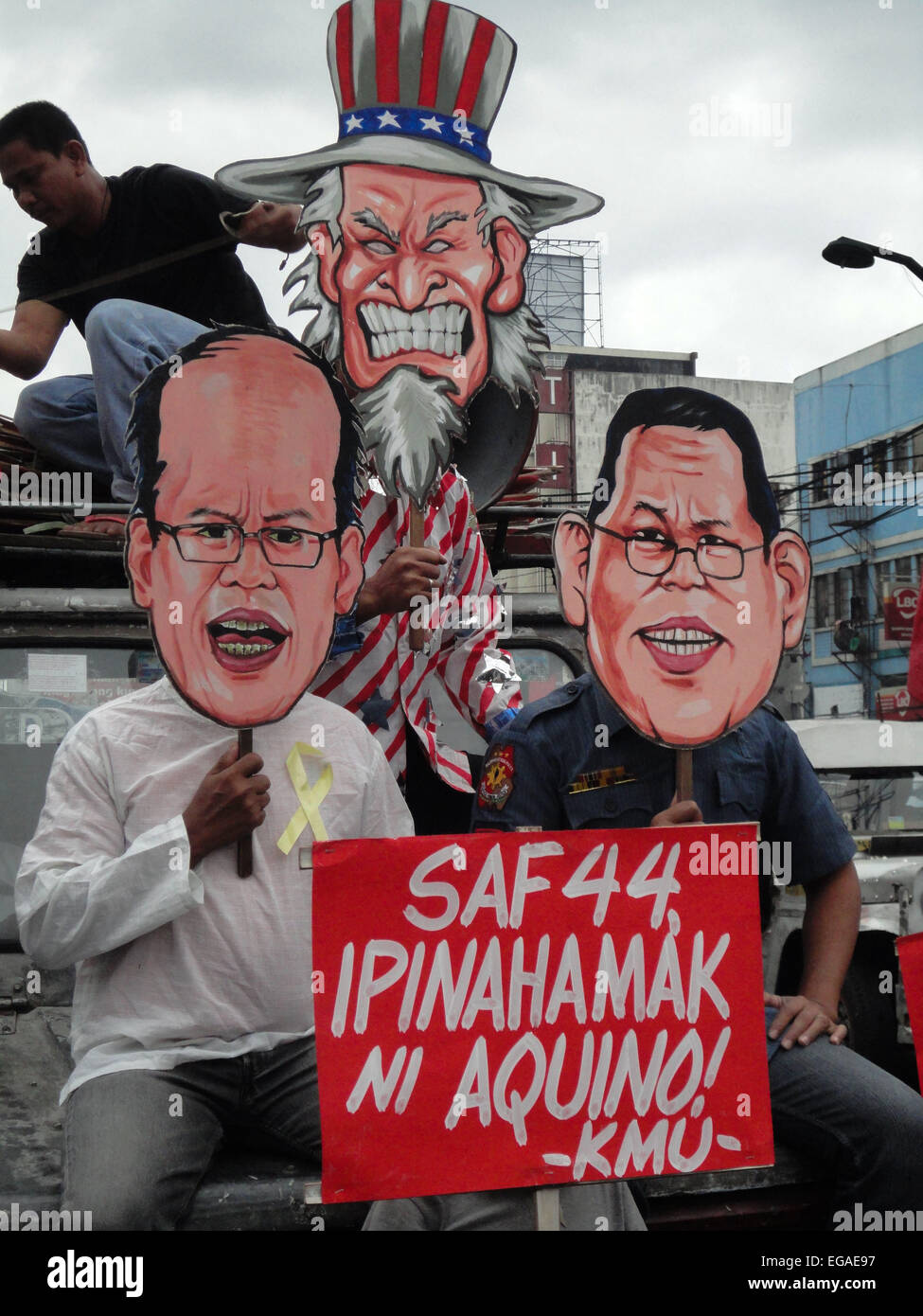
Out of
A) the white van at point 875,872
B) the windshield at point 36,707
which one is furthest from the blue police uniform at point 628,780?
the white van at point 875,872

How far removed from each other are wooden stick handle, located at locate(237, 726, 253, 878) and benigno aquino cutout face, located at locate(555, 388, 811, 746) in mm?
674

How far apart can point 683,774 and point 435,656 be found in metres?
0.81

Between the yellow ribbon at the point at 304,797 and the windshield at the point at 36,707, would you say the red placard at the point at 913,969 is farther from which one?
the windshield at the point at 36,707

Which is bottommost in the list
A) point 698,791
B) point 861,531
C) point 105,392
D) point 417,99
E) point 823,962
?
point 823,962

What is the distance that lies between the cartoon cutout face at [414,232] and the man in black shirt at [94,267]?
1.89ft

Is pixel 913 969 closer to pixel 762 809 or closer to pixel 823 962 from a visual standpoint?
pixel 823 962

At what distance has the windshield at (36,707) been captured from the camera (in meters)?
3.21

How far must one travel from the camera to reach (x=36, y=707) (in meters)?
3.30

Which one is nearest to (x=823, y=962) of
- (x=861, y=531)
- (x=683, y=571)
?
(x=683, y=571)

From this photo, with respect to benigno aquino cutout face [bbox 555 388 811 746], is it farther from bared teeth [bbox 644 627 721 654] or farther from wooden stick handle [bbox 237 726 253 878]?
wooden stick handle [bbox 237 726 253 878]

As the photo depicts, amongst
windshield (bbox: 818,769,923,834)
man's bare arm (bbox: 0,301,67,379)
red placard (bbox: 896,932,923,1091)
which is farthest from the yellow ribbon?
windshield (bbox: 818,769,923,834)

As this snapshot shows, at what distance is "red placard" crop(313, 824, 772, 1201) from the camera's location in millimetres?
2348
